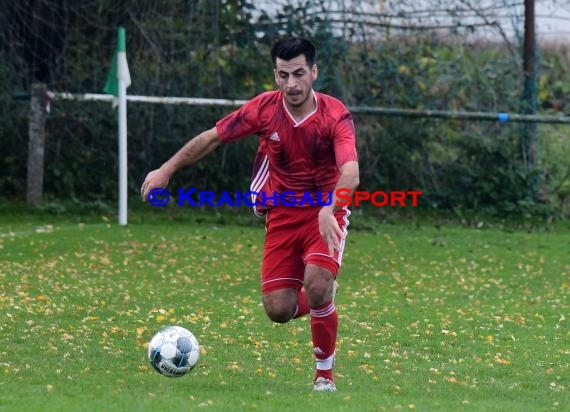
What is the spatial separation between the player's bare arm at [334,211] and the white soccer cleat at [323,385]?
783 mm

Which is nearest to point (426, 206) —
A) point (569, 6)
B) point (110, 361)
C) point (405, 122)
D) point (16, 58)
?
point (405, 122)

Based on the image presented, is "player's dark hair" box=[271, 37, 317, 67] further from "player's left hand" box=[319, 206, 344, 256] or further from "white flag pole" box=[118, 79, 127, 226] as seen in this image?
"white flag pole" box=[118, 79, 127, 226]

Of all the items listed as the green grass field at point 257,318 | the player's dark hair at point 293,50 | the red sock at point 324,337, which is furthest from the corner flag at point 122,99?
the red sock at point 324,337

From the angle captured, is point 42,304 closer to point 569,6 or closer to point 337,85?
point 337,85

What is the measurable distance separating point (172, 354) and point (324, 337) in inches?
36.9

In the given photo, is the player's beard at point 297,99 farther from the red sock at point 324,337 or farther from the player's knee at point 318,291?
the red sock at point 324,337

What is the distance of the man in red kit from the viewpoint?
7281 millimetres

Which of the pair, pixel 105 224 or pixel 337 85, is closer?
pixel 105 224

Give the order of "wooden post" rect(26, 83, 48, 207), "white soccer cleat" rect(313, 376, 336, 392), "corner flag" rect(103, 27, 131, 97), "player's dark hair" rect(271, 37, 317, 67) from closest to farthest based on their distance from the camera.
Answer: "white soccer cleat" rect(313, 376, 336, 392) → "player's dark hair" rect(271, 37, 317, 67) → "corner flag" rect(103, 27, 131, 97) → "wooden post" rect(26, 83, 48, 207)

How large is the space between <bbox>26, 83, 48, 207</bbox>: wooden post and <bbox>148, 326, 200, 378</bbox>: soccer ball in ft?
34.3

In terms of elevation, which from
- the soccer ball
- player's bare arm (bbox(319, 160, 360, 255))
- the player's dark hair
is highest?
the player's dark hair

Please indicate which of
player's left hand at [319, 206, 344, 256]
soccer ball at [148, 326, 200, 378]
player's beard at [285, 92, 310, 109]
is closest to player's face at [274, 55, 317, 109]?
player's beard at [285, 92, 310, 109]

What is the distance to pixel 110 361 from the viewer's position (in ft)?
26.7

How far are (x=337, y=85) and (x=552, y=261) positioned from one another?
5152mm
